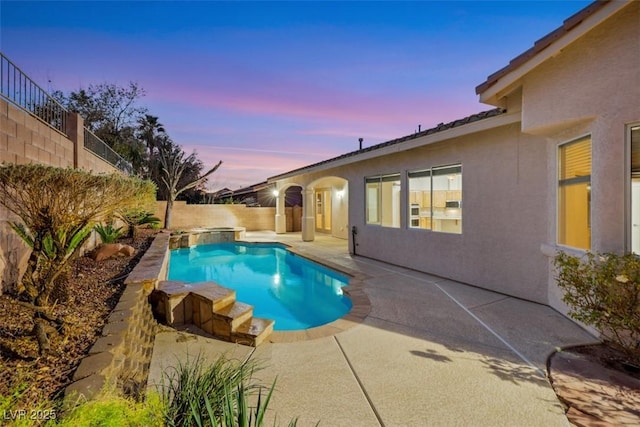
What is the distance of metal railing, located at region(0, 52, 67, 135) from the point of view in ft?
19.3

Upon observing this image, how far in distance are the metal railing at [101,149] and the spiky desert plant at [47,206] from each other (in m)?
8.57

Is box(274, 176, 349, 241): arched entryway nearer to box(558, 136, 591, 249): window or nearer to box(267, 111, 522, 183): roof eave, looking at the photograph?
box(267, 111, 522, 183): roof eave

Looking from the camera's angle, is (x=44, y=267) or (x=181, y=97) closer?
(x=44, y=267)

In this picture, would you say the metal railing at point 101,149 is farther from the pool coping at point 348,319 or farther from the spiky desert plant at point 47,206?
the pool coping at point 348,319

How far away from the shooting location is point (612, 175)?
4.66 metres

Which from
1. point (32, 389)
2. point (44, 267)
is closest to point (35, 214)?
point (44, 267)

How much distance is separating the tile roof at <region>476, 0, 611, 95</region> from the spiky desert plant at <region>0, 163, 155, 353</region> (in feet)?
24.0

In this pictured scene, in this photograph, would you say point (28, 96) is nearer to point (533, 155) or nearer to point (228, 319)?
point (228, 319)

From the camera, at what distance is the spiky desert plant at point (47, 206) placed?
12.1ft

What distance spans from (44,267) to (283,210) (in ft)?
60.9

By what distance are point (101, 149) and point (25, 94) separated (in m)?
7.52

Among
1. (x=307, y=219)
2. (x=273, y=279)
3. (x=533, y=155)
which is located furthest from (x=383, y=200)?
(x=307, y=219)

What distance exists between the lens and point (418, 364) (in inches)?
165

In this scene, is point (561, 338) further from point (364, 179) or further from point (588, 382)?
point (364, 179)
